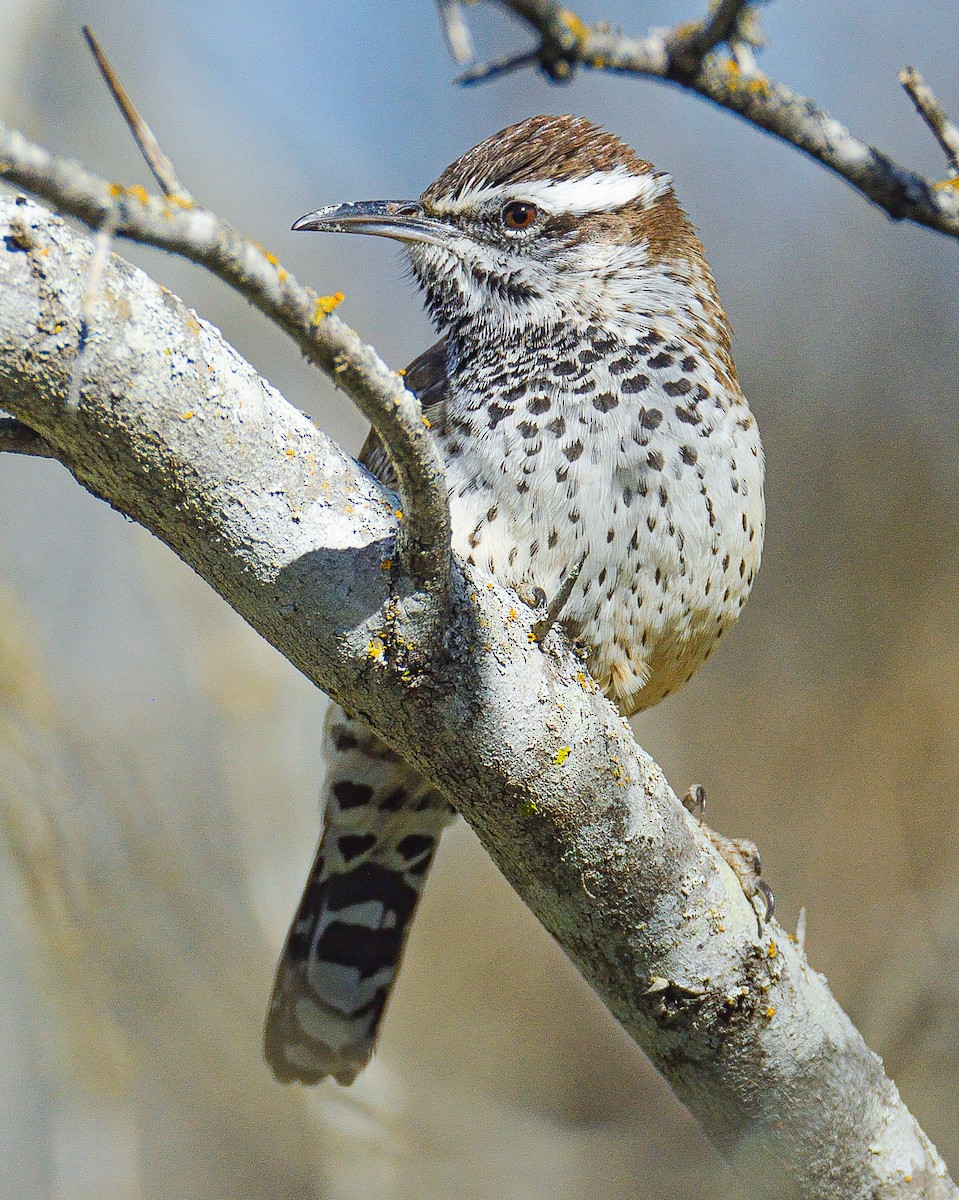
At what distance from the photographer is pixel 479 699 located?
2029mm

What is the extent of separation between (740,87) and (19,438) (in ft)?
4.33

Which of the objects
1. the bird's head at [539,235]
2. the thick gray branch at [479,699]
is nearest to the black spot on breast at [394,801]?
the thick gray branch at [479,699]

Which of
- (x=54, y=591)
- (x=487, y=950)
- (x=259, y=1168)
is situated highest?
(x=54, y=591)

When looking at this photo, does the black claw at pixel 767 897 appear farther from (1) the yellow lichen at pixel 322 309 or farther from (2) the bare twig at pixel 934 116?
(1) the yellow lichen at pixel 322 309

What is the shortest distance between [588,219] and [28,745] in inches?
119

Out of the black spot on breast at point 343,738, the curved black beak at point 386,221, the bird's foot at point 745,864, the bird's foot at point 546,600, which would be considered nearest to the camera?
the bird's foot at point 546,600

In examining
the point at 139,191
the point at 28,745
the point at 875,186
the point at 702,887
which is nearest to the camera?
the point at 139,191

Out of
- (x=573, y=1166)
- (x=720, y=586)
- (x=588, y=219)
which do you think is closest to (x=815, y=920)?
(x=573, y=1166)

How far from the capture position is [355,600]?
6.29ft

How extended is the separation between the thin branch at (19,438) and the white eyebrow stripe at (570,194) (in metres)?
1.89

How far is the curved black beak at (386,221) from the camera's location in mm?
3271

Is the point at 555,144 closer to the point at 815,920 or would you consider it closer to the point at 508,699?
the point at 508,699

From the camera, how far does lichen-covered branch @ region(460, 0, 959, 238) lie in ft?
6.19

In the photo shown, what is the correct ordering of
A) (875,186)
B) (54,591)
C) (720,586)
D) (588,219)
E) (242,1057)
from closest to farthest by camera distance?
(875,186)
(720,586)
(588,219)
(242,1057)
(54,591)
